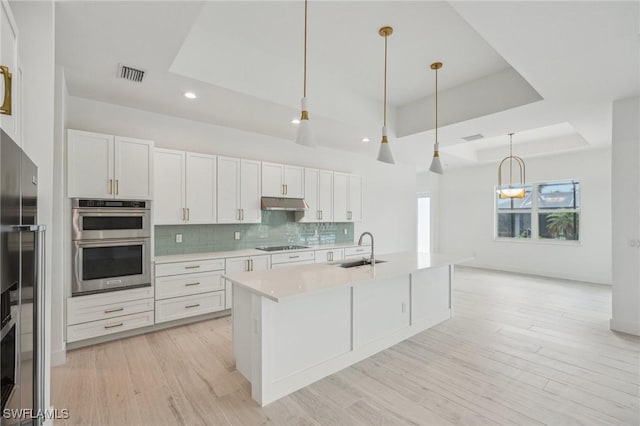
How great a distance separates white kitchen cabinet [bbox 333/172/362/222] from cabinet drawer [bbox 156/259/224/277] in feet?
8.08

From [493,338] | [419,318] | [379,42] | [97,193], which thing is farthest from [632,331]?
[97,193]

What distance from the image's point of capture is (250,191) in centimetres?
457

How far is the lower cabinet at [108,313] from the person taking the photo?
10.0 feet

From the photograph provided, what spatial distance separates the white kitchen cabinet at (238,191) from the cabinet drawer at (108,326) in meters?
1.48

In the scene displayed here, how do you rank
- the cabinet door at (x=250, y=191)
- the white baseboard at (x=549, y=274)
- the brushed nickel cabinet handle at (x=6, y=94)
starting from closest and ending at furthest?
the brushed nickel cabinet handle at (x=6, y=94) < the cabinet door at (x=250, y=191) < the white baseboard at (x=549, y=274)

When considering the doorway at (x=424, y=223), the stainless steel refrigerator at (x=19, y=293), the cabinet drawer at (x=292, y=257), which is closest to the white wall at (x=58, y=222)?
the stainless steel refrigerator at (x=19, y=293)

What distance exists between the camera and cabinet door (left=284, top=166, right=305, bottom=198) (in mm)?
5008

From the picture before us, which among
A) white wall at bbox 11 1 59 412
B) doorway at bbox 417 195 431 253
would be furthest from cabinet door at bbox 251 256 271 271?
doorway at bbox 417 195 431 253

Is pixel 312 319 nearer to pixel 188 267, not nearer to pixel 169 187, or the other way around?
pixel 188 267

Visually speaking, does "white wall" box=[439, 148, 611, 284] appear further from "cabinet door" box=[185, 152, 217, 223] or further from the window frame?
"cabinet door" box=[185, 152, 217, 223]

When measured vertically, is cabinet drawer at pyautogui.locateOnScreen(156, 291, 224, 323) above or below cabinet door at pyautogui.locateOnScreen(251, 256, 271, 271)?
below

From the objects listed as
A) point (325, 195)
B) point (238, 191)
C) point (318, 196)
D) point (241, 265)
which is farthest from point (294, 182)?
point (241, 265)

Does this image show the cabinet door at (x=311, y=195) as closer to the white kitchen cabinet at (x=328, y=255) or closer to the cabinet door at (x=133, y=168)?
the white kitchen cabinet at (x=328, y=255)

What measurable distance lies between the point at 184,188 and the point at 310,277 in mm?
2323
